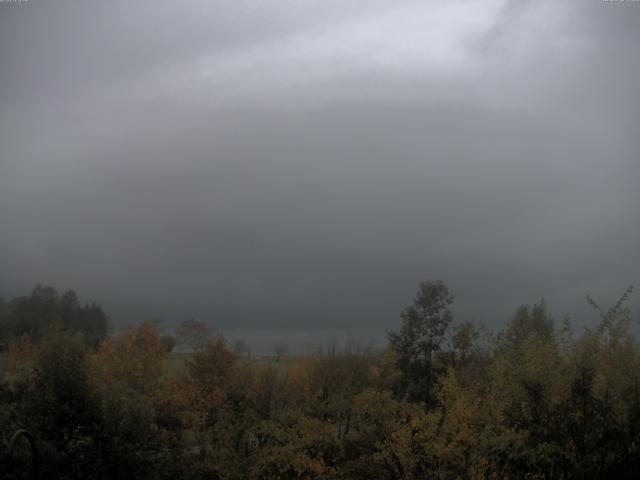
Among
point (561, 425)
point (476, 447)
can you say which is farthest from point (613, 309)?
point (476, 447)

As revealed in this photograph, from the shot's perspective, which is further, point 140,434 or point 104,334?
point 104,334

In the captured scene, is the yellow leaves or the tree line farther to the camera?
the yellow leaves

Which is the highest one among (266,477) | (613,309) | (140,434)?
(613,309)

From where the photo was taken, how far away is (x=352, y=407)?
162 feet

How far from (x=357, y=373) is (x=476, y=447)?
28962 mm

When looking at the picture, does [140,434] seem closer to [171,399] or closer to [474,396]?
[171,399]

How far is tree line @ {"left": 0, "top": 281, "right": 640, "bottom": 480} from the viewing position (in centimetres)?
2092

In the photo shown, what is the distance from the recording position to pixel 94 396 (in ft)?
127

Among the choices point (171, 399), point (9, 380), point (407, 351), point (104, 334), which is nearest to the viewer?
point (9, 380)

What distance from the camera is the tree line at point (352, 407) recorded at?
20922mm

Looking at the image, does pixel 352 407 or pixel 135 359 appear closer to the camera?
pixel 352 407

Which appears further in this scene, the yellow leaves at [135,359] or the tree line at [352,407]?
the yellow leaves at [135,359]

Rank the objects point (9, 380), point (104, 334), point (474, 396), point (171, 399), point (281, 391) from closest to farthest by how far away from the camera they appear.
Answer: point (474, 396)
point (9, 380)
point (171, 399)
point (281, 391)
point (104, 334)

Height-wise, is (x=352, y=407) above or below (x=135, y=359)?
below
